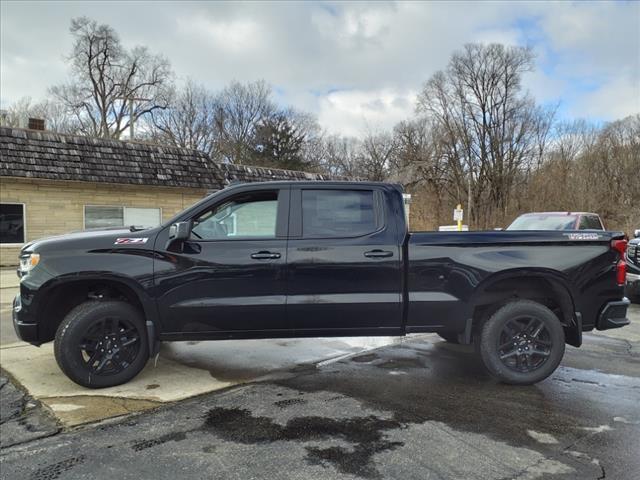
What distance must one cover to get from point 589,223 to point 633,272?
5247mm

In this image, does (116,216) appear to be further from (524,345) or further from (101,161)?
(524,345)

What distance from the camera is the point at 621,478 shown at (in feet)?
9.96

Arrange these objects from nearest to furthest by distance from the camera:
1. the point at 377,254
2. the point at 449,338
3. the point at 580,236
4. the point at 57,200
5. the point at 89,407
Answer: the point at 89,407
the point at 377,254
the point at 580,236
the point at 449,338
the point at 57,200

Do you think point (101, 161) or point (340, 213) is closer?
point (340, 213)

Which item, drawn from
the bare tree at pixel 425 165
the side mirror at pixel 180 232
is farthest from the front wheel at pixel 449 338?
the bare tree at pixel 425 165

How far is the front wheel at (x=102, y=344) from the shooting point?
4.48 metres

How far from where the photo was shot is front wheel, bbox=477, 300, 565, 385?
4762 millimetres

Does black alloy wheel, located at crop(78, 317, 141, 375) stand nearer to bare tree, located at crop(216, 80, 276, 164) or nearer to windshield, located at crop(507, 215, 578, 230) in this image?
windshield, located at crop(507, 215, 578, 230)

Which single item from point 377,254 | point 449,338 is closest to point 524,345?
point 449,338

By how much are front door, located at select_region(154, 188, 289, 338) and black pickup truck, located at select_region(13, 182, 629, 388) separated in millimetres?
13

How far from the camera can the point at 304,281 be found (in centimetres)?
459

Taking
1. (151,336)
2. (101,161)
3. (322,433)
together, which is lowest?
(322,433)

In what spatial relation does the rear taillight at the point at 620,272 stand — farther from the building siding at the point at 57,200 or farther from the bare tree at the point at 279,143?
the bare tree at the point at 279,143

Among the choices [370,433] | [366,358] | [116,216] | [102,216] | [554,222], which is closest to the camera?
[370,433]
